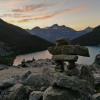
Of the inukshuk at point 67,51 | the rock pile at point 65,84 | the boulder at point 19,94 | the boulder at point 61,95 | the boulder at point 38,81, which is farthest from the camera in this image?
the boulder at point 38,81

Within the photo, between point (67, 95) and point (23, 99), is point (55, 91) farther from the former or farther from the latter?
point (23, 99)

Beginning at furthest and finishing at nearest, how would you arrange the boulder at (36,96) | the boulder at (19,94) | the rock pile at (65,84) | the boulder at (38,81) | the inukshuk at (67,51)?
the boulder at (38,81) → the boulder at (19,94) → the boulder at (36,96) → the inukshuk at (67,51) → the rock pile at (65,84)

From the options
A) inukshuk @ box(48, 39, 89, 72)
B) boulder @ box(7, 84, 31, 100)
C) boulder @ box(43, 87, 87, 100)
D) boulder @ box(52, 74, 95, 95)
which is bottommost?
boulder @ box(7, 84, 31, 100)

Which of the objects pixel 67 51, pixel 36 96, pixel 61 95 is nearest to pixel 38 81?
pixel 36 96

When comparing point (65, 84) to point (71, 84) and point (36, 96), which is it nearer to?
point (71, 84)

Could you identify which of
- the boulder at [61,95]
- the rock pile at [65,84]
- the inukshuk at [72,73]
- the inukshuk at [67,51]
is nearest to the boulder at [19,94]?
the rock pile at [65,84]

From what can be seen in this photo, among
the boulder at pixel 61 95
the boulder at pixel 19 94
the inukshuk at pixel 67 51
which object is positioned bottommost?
the boulder at pixel 19 94

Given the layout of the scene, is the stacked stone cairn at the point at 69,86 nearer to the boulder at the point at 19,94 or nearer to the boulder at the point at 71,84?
the boulder at the point at 71,84

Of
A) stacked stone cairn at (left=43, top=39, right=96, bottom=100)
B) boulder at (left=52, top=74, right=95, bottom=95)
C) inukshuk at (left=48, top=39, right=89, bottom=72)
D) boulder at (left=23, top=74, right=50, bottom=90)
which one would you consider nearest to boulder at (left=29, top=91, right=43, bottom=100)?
stacked stone cairn at (left=43, top=39, right=96, bottom=100)

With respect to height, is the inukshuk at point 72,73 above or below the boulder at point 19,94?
above

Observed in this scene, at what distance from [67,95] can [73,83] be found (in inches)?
41.0

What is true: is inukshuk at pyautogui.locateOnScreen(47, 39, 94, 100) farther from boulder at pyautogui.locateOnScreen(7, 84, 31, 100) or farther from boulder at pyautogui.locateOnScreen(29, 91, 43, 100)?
boulder at pyautogui.locateOnScreen(7, 84, 31, 100)

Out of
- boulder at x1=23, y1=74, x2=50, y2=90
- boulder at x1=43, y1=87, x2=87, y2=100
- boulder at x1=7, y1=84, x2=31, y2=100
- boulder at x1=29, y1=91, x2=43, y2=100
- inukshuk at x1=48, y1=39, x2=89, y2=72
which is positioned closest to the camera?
boulder at x1=43, y1=87, x2=87, y2=100

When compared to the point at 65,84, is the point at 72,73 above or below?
above
